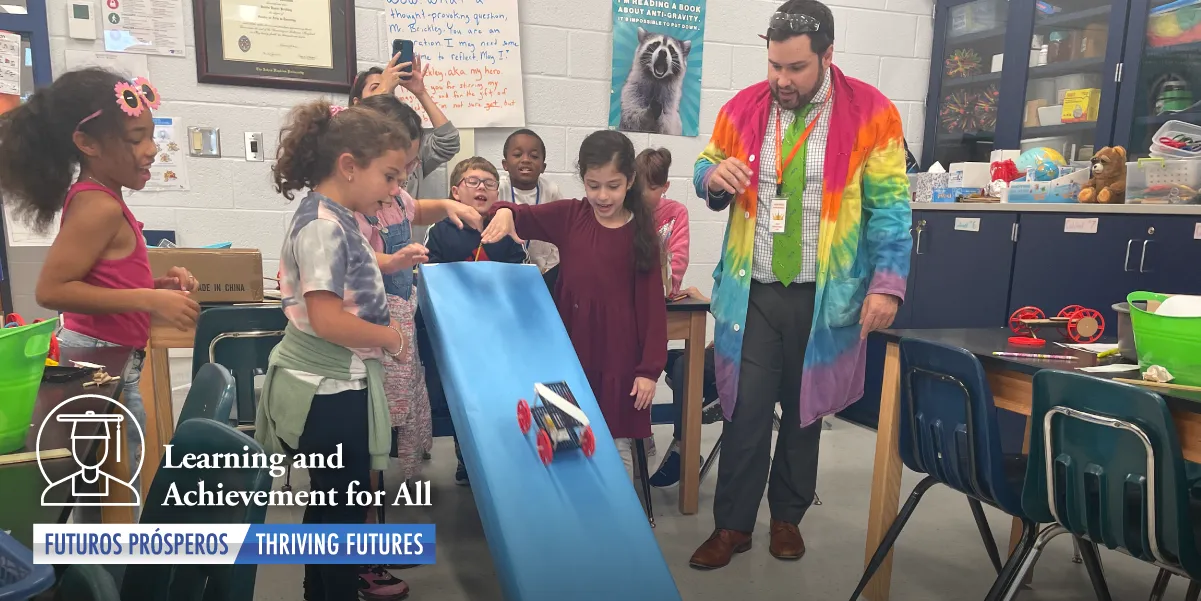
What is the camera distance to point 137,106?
156 centimetres

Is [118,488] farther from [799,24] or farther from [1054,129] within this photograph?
[1054,129]

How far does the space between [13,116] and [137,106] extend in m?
0.23

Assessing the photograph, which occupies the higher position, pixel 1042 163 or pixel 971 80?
pixel 971 80

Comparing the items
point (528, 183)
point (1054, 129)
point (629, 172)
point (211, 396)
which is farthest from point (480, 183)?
point (1054, 129)

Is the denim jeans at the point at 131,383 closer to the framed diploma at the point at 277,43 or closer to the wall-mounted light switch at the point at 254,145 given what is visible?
the wall-mounted light switch at the point at 254,145

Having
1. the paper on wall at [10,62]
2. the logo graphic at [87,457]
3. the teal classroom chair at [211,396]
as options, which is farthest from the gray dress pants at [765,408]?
the paper on wall at [10,62]

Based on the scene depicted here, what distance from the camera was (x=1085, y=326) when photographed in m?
1.79

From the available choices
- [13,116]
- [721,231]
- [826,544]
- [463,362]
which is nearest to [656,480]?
[826,544]

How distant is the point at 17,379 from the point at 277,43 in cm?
251

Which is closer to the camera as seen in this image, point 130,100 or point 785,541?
point 130,100

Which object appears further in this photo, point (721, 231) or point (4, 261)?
point (721, 231)

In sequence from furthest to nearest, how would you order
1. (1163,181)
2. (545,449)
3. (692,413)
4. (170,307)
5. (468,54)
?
(468,54), (1163,181), (692,413), (545,449), (170,307)

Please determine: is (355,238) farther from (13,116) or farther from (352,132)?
(13,116)

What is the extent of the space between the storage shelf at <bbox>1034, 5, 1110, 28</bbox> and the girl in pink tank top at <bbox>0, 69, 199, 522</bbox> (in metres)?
3.75
